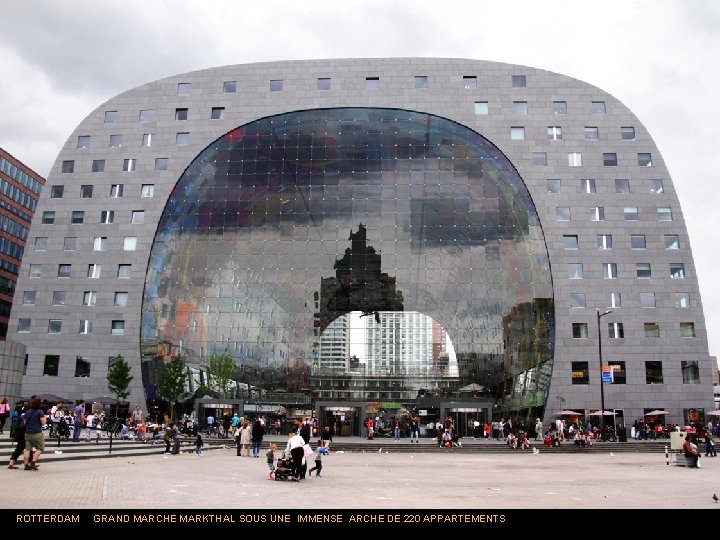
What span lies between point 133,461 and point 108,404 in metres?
34.1

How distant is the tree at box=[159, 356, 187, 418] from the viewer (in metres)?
59.7

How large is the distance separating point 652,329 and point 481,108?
26.2 m

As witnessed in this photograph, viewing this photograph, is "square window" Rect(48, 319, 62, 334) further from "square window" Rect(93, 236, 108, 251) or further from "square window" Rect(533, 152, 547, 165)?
"square window" Rect(533, 152, 547, 165)

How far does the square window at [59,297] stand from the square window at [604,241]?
5124cm

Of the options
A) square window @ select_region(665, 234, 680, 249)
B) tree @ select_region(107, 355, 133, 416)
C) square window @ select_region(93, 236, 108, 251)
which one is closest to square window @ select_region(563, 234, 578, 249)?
square window @ select_region(665, 234, 680, 249)

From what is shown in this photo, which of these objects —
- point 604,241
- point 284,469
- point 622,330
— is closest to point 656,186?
point 604,241

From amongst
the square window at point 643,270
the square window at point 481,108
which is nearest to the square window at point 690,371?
the square window at point 643,270

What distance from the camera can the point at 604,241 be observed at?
2420 inches

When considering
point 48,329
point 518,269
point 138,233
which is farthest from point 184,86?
point 518,269

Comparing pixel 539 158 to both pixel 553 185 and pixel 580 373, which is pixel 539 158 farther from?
pixel 580 373

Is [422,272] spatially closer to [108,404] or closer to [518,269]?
[518,269]

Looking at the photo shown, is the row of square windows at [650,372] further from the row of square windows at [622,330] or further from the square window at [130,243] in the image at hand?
the square window at [130,243]

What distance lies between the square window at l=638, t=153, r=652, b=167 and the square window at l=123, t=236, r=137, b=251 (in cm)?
4946
